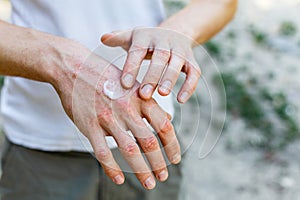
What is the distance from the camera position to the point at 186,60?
3.58 feet

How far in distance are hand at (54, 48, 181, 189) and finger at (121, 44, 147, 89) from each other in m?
0.02

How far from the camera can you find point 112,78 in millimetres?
1032

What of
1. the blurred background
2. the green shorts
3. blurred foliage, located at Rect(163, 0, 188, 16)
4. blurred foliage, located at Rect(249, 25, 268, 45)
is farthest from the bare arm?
blurred foliage, located at Rect(163, 0, 188, 16)

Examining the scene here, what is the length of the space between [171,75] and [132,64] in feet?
0.26

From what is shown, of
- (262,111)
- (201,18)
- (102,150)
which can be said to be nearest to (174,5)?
(262,111)

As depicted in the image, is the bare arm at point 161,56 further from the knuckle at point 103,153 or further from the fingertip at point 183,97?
the knuckle at point 103,153

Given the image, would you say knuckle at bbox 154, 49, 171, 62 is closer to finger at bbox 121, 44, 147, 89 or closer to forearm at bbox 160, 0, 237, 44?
finger at bbox 121, 44, 147, 89

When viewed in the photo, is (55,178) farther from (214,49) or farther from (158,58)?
(214,49)

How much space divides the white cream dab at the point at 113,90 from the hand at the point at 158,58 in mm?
16

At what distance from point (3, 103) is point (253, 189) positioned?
1.51 metres

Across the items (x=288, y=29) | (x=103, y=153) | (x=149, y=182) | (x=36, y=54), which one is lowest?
(x=288, y=29)

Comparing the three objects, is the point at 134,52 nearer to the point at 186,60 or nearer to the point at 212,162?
the point at 186,60

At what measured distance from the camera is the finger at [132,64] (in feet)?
3.33

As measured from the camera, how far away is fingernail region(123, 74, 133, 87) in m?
1.01
